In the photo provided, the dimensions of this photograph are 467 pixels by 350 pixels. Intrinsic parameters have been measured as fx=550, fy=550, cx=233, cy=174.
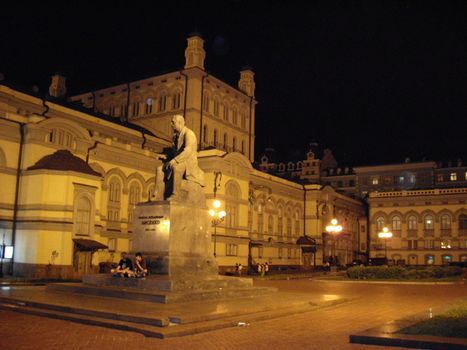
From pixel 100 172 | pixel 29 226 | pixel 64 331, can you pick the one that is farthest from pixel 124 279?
pixel 100 172

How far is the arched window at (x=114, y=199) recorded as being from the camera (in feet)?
146

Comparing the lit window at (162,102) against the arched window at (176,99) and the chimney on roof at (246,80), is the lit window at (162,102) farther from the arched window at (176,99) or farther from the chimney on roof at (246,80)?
the chimney on roof at (246,80)

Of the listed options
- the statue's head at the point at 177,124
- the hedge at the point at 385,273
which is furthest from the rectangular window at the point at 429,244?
the statue's head at the point at 177,124

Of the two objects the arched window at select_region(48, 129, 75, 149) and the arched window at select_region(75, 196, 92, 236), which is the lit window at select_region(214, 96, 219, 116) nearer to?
the arched window at select_region(48, 129, 75, 149)

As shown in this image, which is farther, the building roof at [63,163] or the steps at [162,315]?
the building roof at [63,163]

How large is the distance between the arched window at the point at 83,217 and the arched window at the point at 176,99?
72.2 ft

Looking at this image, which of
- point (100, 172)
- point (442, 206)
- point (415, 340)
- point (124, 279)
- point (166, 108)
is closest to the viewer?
point (415, 340)

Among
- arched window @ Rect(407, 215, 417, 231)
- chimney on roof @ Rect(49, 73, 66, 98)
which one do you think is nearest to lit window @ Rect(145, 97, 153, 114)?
chimney on roof @ Rect(49, 73, 66, 98)

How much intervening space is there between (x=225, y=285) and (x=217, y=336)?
6.77 m

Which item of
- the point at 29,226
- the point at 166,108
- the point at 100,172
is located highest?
the point at 166,108

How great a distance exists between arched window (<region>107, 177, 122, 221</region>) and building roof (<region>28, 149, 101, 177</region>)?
5066mm

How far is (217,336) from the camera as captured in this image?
41.1ft

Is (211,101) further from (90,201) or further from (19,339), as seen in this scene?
(19,339)

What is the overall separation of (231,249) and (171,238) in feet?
115
